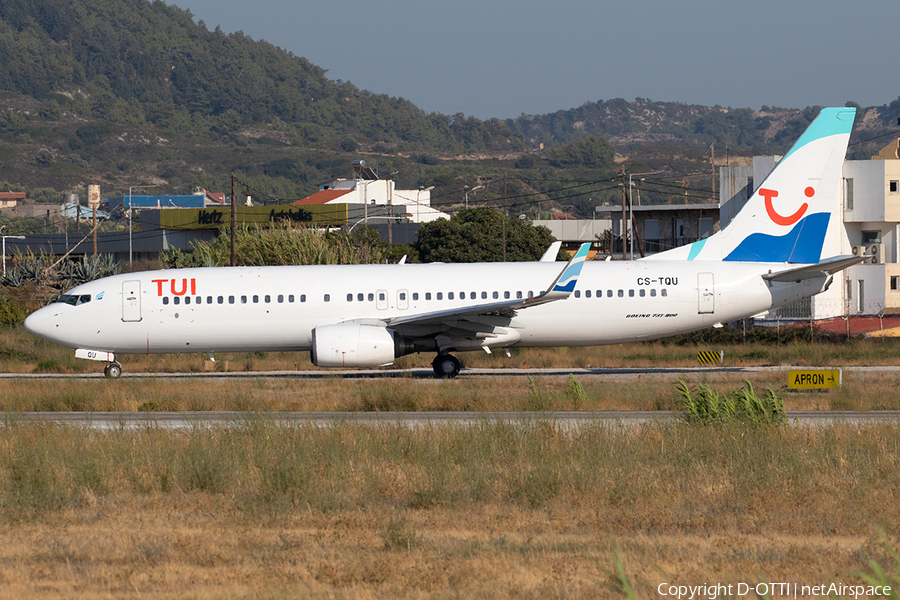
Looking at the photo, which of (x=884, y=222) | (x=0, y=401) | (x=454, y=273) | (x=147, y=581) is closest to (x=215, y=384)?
(x=0, y=401)

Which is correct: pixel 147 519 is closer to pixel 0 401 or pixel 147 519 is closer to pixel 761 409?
pixel 761 409

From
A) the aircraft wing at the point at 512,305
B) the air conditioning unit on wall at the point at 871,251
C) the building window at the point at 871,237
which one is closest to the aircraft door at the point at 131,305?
the aircraft wing at the point at 512,305

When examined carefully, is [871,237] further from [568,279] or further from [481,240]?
[481,240]

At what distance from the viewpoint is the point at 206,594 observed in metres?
8.48

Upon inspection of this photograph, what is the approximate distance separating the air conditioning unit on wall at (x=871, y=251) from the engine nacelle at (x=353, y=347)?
120ft

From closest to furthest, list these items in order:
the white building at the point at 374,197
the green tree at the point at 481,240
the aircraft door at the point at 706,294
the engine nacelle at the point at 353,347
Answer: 1. the engine nacelle at the point at 353,347
2. the aircraft door at the point at 706,294
3. the green tree at the point at 481,240
4. the white building at the point at 374,197

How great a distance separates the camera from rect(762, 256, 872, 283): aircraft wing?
27109mm

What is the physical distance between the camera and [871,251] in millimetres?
54594

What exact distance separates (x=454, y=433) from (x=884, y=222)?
45424 millimetres

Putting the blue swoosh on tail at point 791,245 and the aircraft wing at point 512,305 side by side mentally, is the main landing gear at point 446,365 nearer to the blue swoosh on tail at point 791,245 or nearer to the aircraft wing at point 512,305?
the aircraft wing at point 512,305

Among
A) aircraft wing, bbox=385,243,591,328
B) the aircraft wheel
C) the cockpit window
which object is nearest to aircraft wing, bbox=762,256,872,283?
aircraft wing, bbox=385,243,591,328

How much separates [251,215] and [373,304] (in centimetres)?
9860

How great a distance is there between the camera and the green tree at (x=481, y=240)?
274 ft

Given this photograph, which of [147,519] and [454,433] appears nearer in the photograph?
[147,519]
